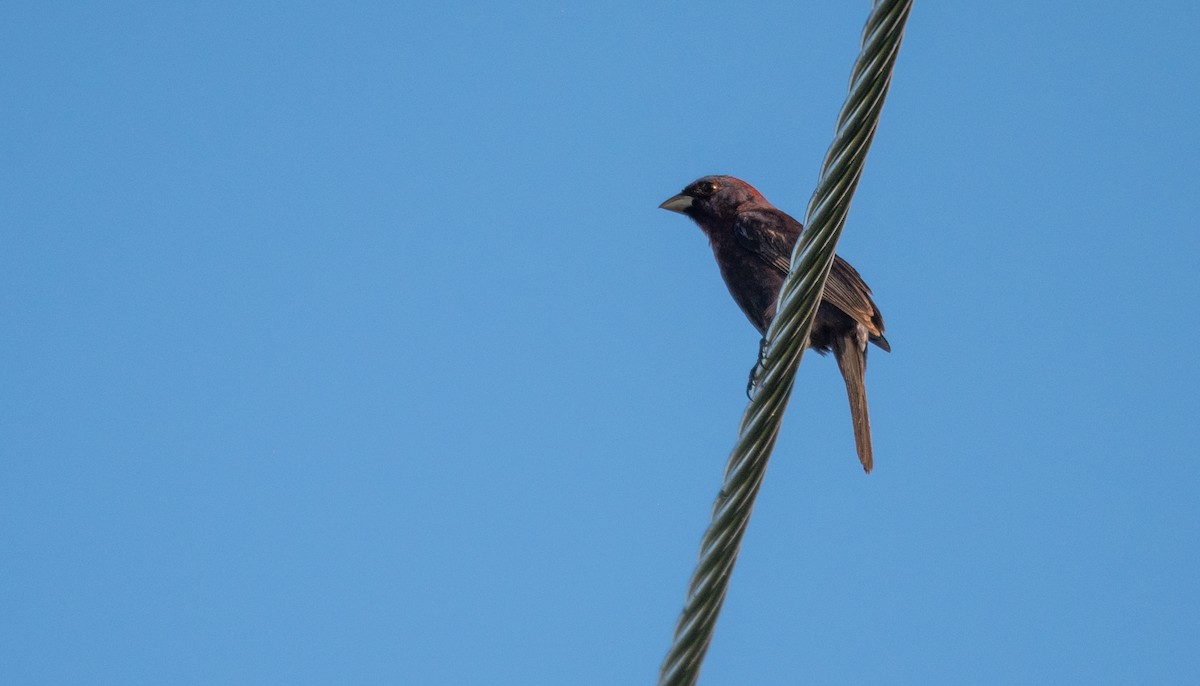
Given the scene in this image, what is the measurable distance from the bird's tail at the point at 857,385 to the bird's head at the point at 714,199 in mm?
1224

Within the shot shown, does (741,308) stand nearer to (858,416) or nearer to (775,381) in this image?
(858,416)

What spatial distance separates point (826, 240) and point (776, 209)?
469cm

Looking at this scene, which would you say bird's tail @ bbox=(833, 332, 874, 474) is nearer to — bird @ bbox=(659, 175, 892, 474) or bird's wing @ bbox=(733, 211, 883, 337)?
bird @ bbox=(659, 175, 892, 474)

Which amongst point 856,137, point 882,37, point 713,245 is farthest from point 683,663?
point 713,245

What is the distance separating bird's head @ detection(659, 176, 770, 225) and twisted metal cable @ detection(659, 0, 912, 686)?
4.69 meters

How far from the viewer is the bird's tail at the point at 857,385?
206 inches

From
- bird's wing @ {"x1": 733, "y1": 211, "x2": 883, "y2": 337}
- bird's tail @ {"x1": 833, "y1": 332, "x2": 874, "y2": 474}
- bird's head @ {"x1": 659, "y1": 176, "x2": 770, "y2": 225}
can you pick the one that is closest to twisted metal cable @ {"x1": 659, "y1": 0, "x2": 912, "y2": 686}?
bird's tail @ {"x1": 833, "y1": 332, "x2": 874, "y2": 474}

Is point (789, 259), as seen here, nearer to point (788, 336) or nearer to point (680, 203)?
point (680, 203)

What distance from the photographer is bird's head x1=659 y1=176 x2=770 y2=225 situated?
6.89 m

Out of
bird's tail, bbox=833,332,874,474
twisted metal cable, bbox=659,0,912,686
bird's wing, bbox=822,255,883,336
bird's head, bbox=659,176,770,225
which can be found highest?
bird's head, bbox=659,176,770,225

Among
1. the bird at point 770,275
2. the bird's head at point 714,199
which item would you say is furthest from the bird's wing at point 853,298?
the bird's head at point 714,199

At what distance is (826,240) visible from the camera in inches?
84.4

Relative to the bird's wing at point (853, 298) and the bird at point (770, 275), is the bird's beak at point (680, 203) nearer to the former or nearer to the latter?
the bird at point (770, 275)

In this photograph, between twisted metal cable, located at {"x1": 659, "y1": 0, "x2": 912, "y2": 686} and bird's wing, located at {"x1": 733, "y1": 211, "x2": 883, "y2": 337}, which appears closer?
twisted metal cable, located at {"x1": 659, "y1": 0, "x2": 912, "y2": 686}
